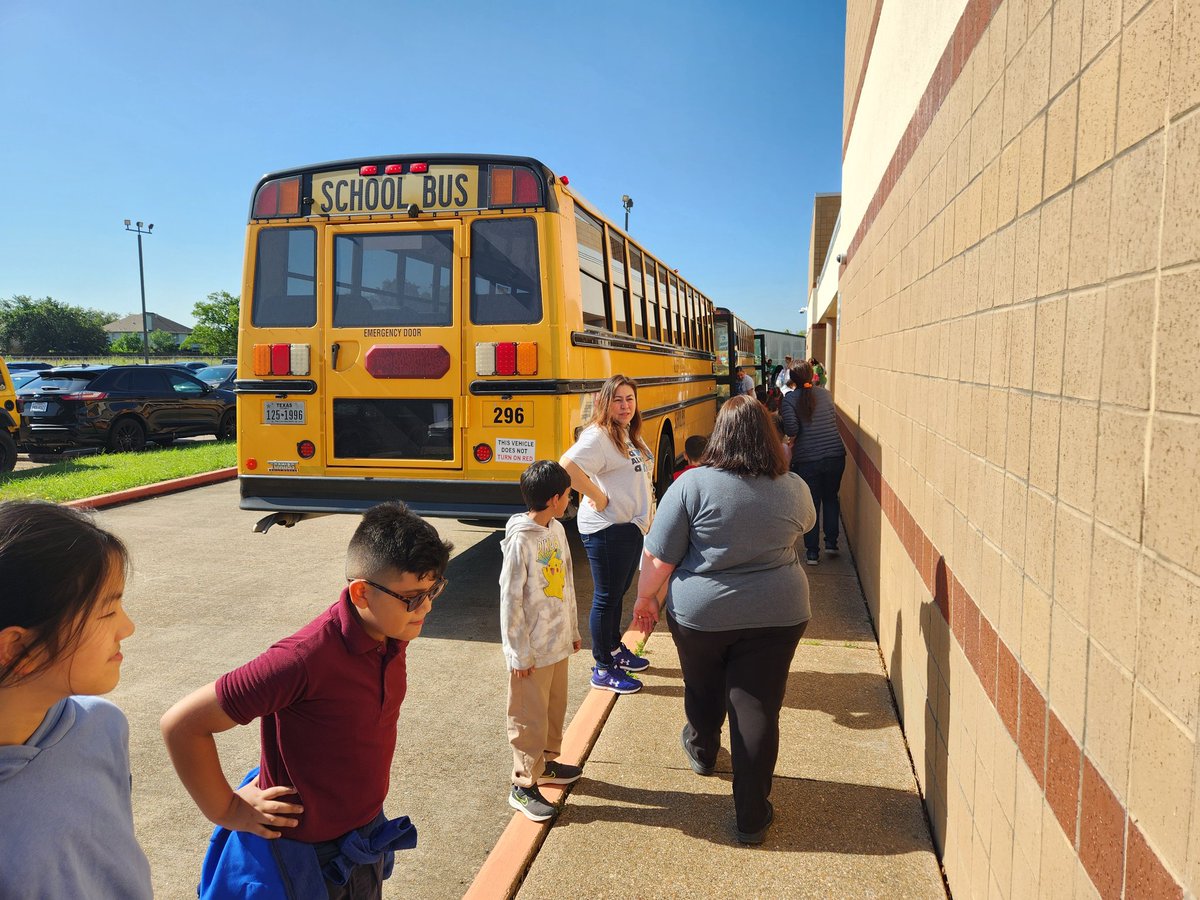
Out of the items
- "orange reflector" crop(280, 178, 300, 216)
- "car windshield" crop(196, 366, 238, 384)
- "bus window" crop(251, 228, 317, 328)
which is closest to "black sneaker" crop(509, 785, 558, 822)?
"bus window" crop(251, 228, 317, 328)

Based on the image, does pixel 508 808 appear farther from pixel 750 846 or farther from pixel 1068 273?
pixel 1068 273

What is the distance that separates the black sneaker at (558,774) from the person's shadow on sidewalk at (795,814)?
5cm

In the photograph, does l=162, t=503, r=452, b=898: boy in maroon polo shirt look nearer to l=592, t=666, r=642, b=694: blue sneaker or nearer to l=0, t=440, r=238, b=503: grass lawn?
l=592, t=666, r=642, b=694: blue sneaker

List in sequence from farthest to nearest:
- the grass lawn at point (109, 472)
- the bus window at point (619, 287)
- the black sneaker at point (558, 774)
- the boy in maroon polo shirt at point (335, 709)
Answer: the grass lawn at point (109, 472) < the bus window at point (619, 287) < the black sneaker at point (558, 774) < the boy in maroon polo shirt at point (335, 709)

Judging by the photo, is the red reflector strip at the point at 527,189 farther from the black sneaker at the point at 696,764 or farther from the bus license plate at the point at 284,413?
the black sneaker at the point at 696,764

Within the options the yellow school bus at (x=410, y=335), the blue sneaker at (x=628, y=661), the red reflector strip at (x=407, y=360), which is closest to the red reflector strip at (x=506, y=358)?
the yellow school bus at (x=410, y=335)

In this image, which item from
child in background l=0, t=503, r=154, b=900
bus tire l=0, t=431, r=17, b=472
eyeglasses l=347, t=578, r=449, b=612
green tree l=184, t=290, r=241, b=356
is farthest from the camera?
green tree l=184, t=290, r=241, b=356

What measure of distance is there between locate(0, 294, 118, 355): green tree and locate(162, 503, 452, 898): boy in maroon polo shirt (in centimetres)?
10781

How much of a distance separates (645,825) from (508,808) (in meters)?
0.68

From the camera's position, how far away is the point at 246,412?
713cm

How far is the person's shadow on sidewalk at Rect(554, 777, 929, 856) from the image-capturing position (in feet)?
11.0

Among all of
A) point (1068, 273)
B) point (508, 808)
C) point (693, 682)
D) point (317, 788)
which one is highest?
point (1068, 273)

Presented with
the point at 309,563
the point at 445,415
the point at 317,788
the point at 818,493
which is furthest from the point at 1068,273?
the point at 309,563

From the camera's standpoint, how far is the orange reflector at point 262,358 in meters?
7.05
